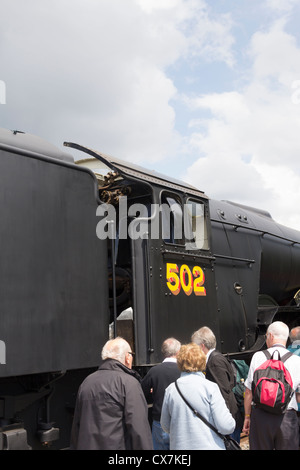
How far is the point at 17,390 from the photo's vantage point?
4.24m

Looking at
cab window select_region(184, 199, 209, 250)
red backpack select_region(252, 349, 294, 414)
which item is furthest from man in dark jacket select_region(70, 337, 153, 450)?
cab window select_region(184, 199, 209, 250)

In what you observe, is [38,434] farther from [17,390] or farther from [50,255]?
[50,255]

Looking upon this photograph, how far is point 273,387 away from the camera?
3.70 metres

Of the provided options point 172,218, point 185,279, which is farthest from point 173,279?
point 172,218

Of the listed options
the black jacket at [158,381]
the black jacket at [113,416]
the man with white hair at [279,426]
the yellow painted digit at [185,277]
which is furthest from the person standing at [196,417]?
the yellow painted digit at [185,277]

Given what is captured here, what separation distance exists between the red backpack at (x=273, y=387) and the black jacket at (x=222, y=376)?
71 centimetres

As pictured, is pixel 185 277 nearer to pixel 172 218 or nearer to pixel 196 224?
pixel 172 218

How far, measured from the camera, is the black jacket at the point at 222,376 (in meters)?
4.53

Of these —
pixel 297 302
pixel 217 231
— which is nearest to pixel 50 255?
pixel 217 231

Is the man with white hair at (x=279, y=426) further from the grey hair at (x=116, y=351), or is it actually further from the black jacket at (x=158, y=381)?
the grey hair at (x=116, y=351)

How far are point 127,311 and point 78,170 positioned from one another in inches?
66.2

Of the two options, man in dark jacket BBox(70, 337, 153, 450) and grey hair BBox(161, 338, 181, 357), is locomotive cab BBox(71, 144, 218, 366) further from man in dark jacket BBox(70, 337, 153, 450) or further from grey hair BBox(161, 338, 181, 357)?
man in dark jacket BBox(70, 337, 153, 450)

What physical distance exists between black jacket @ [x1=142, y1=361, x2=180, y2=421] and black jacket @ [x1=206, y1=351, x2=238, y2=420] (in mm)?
346

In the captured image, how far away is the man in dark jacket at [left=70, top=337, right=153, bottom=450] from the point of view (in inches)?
122
